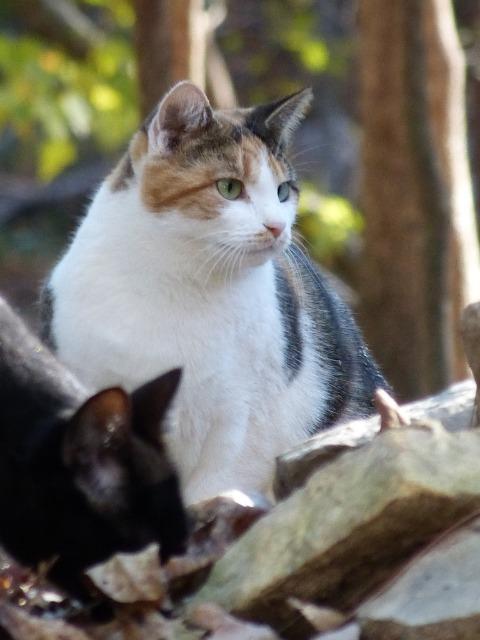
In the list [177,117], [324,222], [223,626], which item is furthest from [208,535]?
[324,222]

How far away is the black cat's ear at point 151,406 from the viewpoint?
2.46 m

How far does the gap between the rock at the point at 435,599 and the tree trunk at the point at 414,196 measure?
377 centimetres

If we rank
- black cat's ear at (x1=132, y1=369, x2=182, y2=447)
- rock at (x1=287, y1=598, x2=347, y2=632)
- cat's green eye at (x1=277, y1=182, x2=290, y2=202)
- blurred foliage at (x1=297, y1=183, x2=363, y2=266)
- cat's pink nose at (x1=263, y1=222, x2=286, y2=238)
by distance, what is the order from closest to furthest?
rock at (x1=287, y1=598, x2=347, y2=632), black cat's ear at (x1=132, y1=369, x2=182, y2=447), cat's pink nose at (x1=263, y1=222, x2=286, y2=238), cat's green eye at (x1=277, y1=182, x2=290, y2=202), blurred foliage at (x1=297, y1=183, x2=363, y2=266)

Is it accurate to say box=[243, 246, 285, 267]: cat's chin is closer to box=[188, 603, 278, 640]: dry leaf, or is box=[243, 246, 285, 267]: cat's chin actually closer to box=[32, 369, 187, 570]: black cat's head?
box=[32, 369, 187, 570]: black cat's head

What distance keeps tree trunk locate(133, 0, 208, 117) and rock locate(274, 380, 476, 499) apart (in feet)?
9.76

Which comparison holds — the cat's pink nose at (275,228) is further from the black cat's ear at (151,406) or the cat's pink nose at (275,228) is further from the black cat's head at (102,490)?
the black cat's head at (102,490)

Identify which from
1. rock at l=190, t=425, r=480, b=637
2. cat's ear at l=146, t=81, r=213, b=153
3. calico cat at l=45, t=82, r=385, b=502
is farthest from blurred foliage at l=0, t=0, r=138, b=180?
rock at l=190, t=425, r=480, b=637

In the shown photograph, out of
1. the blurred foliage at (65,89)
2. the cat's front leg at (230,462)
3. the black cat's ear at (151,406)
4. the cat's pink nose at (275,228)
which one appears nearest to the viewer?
the black cat's ear at (151,406)

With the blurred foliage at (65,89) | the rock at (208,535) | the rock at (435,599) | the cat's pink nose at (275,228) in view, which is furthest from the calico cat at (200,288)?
the blurred foliage at (65,89)

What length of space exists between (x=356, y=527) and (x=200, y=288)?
1.74 meters

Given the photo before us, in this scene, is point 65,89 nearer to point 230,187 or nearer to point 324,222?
point 324,222

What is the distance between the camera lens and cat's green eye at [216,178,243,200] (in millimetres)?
3779

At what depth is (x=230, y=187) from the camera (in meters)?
3.78

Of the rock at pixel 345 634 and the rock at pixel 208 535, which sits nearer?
the rock at pixel 345 634
